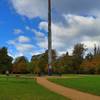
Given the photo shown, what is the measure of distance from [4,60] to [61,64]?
36380 mm

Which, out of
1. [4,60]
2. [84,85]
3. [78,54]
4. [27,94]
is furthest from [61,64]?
[27,94]

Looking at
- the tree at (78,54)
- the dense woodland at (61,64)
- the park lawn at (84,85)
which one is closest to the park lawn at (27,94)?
the park lawn at (84,85)

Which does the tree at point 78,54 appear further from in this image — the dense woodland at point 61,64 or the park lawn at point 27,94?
the park lawn at point 27,94

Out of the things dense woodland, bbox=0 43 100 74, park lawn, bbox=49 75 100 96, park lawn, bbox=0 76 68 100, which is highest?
dense woodland, bbox=0 43 100 74

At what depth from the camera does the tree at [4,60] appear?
142500 millimetres

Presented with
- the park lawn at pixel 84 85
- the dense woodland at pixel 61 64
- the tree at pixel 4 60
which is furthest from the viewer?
the tree at pixel 4 60

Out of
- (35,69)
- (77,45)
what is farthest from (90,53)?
(35,69)

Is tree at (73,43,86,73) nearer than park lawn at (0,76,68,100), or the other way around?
park lawn at (0,76,68,100)

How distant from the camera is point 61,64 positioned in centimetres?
12031

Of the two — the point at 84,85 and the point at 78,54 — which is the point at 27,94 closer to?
the point at 84,85

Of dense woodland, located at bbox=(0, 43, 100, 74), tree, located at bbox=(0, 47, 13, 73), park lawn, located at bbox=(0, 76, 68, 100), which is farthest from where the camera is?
tree, located at bbox=(0, 47, 13, 73)

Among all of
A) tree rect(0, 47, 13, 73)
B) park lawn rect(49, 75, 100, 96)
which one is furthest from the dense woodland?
park lawn rect(49, 75, 100, 96)

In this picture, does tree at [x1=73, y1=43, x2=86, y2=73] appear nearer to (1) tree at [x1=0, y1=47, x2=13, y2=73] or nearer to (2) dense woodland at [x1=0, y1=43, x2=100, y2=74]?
(2) dense woodland at [x1=0, y1=43, x2=100, y2=74]

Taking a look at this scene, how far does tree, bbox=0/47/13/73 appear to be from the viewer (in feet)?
468
